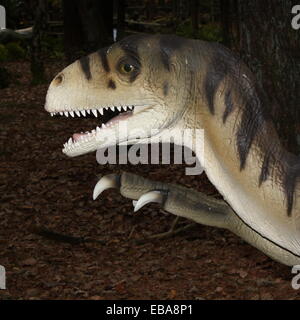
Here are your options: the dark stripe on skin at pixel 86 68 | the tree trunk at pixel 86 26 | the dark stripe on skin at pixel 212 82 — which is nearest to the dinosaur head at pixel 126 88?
the dark stripe on skin at pixel 86 68

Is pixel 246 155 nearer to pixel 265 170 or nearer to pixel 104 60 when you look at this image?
pixel 265 170

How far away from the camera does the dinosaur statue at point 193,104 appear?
11.7 ft

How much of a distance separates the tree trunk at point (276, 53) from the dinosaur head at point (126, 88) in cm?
186

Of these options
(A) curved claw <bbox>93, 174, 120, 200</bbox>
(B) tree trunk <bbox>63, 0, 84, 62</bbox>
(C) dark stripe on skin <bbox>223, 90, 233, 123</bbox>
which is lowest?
(B) tree trunk <bbox>63, 0, 84, 62</bbox>

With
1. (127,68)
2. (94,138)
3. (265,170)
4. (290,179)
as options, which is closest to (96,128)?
(94,138)

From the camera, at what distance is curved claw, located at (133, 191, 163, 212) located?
13.4 ft

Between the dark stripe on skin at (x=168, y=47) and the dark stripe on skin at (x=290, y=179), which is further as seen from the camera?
the dark stripe on skin at (x=290, y=179)

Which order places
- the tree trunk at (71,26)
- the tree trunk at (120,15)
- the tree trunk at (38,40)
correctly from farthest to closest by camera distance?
the tree trunk at (120,15) → the tree trunk at (71,26) → the tree trunk at (38,40)

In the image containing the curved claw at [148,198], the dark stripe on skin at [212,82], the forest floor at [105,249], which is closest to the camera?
the dark stripe on skin at [212,82]

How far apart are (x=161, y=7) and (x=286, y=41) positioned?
1242 inches

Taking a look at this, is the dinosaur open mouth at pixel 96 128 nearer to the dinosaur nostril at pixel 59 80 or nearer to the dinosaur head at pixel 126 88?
the dinosaur head at pixel 126 88

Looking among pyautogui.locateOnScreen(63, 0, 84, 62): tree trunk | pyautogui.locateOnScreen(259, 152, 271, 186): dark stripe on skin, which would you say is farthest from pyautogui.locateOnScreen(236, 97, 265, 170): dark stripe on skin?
pyautogui.locateOnScreen(63, 0, 84, 62): tree trunk

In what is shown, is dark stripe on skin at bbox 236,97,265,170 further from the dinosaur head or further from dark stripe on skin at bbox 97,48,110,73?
dark stripe on skin at bbox 97,48,110,73

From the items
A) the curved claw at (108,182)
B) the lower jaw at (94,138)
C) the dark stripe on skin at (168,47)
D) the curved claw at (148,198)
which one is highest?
the dark stripe on skin at (168,47)
